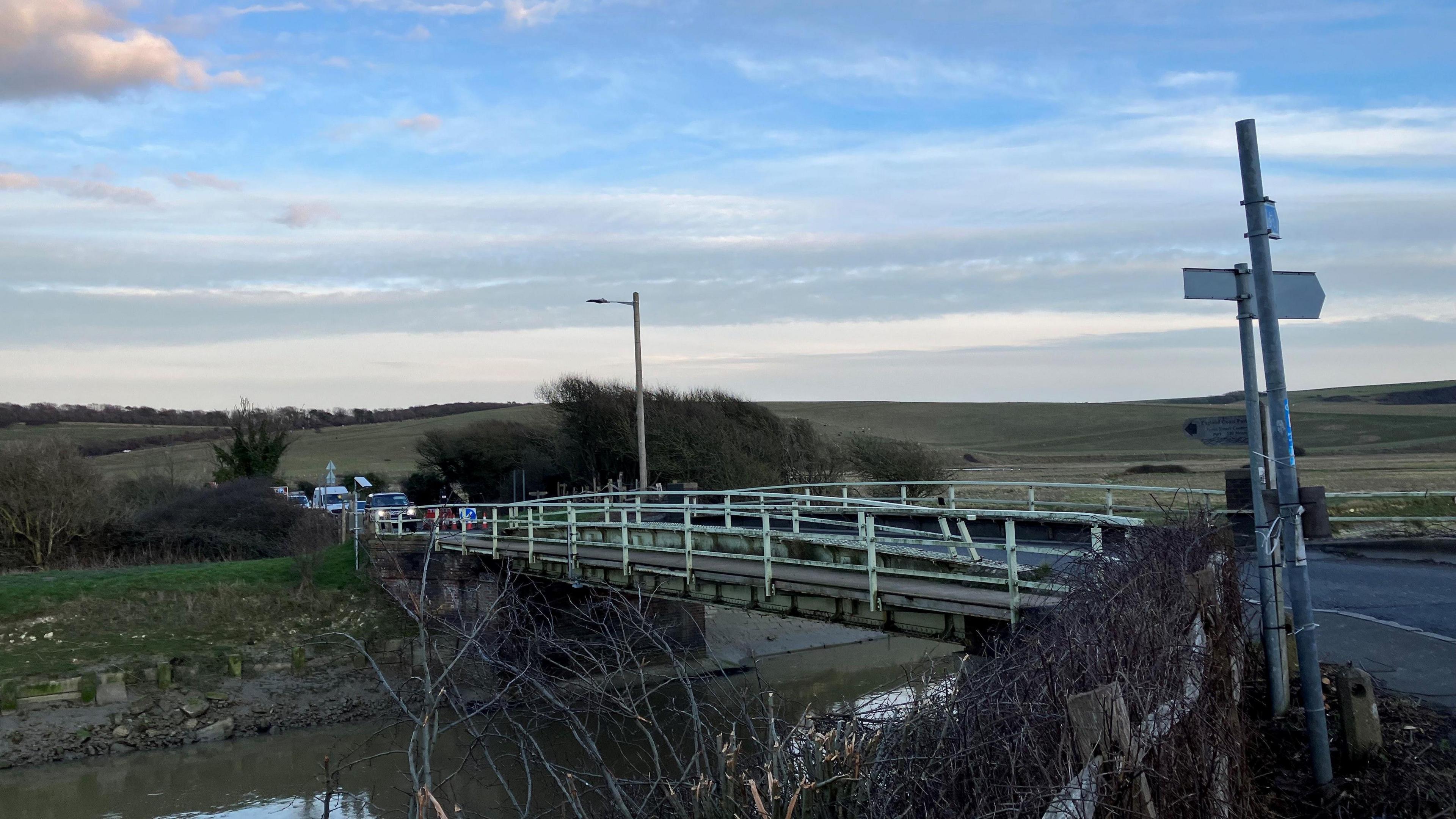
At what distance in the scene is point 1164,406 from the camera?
109 metres

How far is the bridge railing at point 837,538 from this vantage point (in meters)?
10.8

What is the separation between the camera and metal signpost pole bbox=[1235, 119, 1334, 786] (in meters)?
6.32

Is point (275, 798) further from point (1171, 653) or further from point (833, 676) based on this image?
point (1171, 653)

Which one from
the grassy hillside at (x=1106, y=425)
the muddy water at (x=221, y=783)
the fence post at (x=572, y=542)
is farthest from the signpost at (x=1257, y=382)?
the grassy hillside at (x=1106, y=425)

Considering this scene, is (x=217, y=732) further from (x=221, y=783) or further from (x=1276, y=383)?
(x=1276, y=383)

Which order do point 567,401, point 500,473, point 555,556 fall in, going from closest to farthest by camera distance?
point 555,556
point 567,401
point 500,473

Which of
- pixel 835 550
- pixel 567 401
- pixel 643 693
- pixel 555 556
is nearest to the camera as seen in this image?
pixel 643 693

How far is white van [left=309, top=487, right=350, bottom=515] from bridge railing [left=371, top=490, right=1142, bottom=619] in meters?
7.48

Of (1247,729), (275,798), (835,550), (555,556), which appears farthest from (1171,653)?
(555,556)

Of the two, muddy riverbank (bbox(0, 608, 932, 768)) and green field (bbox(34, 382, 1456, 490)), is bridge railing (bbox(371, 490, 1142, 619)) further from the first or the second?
green field (bbox(34, 382, 1456, 490))

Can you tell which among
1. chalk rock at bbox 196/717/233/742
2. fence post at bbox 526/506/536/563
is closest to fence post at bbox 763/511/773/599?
fence post at bbox 526/506/536/563

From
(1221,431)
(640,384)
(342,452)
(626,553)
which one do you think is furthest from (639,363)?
(342,452)

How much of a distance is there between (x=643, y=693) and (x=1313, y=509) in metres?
4.41

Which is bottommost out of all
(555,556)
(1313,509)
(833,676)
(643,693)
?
(833,676)
